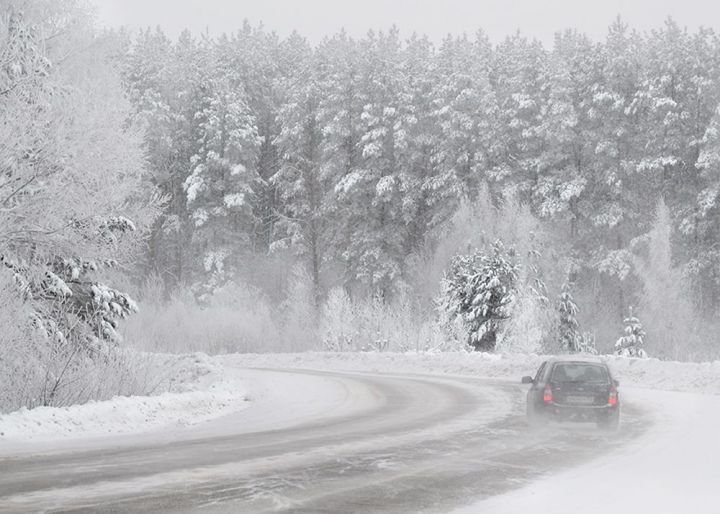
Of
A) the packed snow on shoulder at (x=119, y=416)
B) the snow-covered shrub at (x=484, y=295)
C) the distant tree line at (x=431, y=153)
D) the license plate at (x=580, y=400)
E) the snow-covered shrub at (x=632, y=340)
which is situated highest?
the distant tree line at (x=431, y=153)

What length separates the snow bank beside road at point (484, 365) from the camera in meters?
26.6

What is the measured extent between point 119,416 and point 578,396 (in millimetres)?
8725

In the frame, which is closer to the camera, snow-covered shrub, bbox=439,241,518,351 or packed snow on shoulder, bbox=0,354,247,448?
packed snow on shoulder, bbox=0,354,247,448

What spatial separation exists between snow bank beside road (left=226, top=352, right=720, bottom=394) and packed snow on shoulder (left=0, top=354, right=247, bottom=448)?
14.1 meters

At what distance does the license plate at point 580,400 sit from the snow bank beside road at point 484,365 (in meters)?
10.8

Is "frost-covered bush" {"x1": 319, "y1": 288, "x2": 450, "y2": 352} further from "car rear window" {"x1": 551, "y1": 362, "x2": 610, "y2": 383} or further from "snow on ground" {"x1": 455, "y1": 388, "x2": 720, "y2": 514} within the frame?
"snow on ground" {"x1": 455, "y1": 388, "x2": 720, "y2": 514}

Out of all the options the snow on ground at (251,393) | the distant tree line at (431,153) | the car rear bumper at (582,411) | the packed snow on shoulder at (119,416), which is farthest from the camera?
the distant tree line at (431,153)

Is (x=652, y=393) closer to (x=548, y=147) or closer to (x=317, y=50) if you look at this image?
(x=548, y=147)

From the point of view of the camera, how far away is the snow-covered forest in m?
47.1

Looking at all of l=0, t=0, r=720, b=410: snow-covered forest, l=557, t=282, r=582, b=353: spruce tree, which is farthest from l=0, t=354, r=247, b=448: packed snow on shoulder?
l=557, t=282, r=582, b=353: spruce tree

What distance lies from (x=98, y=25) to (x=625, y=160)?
42225 mm

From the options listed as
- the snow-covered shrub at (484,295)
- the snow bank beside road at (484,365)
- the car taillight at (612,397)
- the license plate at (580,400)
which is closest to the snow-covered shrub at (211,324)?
the snow bank beside road at (484,365)

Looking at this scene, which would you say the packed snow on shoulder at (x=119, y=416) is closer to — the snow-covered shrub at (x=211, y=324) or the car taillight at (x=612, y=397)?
the car taillight at (x=612, y=397)

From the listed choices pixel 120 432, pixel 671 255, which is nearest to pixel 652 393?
pixel 120 432
